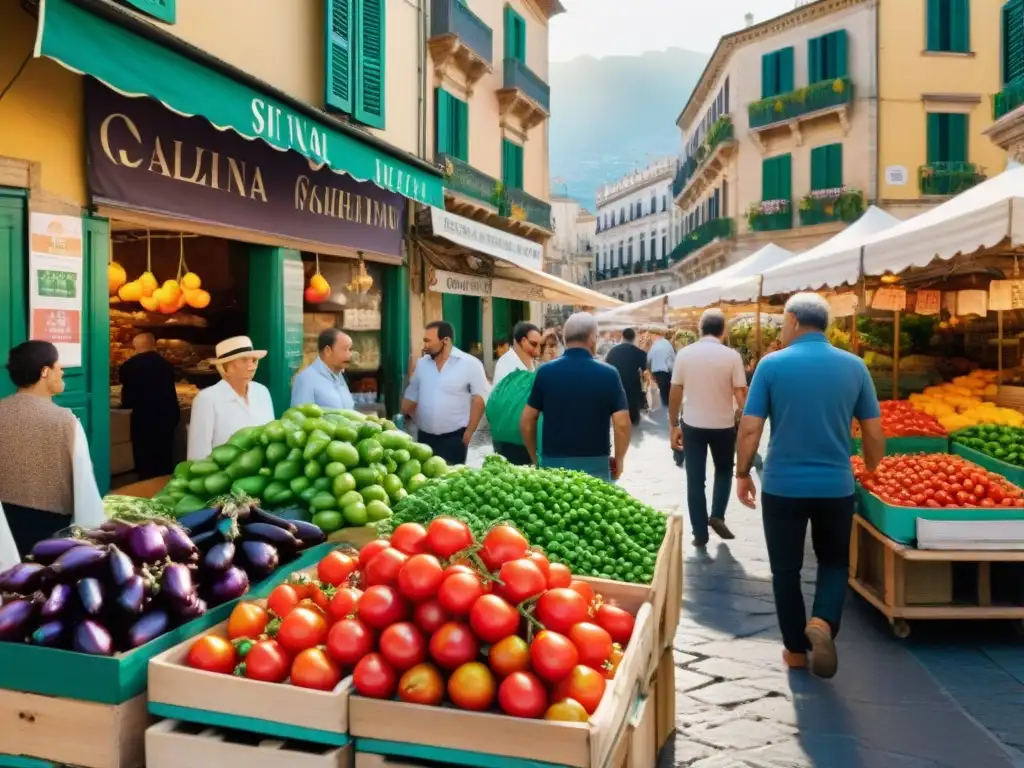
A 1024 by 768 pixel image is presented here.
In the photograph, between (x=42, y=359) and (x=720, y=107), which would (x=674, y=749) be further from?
(x=720, y=107)

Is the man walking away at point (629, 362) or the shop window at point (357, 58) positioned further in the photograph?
the man walking away at point (629, 362)

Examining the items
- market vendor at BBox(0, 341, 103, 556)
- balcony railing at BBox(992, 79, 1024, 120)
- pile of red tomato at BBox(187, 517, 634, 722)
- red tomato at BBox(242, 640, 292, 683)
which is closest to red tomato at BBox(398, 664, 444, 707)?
pile of red tomato at BBox(187, 517, 634, 722)

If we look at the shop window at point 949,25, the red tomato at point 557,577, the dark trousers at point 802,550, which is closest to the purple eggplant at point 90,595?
the red tomato at point 557,577

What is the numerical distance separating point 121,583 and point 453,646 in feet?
3.33

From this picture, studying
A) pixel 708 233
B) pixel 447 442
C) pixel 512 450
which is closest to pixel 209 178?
pixel 447 442

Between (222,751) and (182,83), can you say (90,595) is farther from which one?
(182,83)

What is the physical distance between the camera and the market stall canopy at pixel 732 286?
11.8 m

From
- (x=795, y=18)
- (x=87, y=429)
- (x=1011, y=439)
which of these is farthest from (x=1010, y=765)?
(x=795, y=18)

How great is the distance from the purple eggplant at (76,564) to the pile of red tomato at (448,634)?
0.39 metres

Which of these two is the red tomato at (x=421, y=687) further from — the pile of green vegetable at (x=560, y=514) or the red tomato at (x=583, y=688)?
the pile of green vegetable at (x=560, y=514)

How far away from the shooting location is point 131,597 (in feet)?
8.10

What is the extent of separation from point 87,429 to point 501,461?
10.8ft

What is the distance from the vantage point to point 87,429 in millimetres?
5633

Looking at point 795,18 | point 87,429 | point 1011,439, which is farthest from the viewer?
point 795,18
